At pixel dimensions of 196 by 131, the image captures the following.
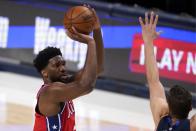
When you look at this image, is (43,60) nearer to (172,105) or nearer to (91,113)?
(172,105)

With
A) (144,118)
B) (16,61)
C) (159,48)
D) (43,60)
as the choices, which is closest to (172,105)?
(43,60)

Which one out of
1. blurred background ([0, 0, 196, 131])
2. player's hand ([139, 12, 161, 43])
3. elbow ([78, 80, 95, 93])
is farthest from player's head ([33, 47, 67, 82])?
blurred background ([0, 0, 196, 131])

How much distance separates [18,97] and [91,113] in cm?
151

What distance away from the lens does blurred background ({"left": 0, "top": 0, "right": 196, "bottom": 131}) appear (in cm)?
1033

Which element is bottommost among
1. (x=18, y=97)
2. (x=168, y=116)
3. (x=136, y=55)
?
(x=18, y=97)

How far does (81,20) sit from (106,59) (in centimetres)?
664

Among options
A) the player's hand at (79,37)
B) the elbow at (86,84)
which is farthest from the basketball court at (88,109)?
the elbow at (86,84)

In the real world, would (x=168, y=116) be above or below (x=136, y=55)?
above

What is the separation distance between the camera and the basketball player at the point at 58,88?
4.84 meters

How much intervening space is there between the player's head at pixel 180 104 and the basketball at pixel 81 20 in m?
1.24

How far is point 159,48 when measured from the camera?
11109 mm

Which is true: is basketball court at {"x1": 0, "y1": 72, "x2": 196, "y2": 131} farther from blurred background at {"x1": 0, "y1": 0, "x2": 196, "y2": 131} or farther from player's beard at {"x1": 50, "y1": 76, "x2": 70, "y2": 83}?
player's beard at {"x1": 50, "y1": 76, "x2": 70, "y2": 83}

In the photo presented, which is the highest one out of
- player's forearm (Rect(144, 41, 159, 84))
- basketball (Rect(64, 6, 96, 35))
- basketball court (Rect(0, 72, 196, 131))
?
basketball (Rect(64, 6, 96, 35))

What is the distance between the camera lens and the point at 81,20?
5078 mm
